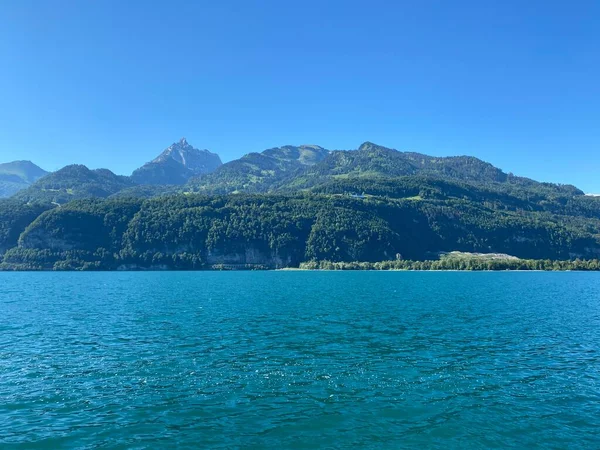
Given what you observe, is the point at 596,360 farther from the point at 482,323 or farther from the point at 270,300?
the point at 270,300

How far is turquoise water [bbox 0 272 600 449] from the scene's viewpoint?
88.6 ft

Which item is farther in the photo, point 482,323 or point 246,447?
point 482,323

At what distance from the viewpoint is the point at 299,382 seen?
36312 millimetres

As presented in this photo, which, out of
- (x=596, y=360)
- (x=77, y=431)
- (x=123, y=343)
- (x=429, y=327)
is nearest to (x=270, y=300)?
(x=429, y=327)

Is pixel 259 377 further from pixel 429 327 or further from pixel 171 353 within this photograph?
pixel 429 327

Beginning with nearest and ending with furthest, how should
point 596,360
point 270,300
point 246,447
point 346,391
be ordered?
point 246,447, point 346,391, point 596,360, point 270,300

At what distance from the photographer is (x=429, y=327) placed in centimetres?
6166

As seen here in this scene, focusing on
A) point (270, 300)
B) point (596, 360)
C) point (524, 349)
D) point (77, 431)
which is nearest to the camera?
point (77, 431)

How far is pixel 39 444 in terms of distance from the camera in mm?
25359

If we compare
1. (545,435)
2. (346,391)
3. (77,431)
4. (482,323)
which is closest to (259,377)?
(346,391)

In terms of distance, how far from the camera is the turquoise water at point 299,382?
27000 millimetres

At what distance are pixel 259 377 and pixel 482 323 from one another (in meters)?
40.4

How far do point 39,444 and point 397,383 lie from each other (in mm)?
24151

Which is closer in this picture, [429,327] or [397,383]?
[397,383]
